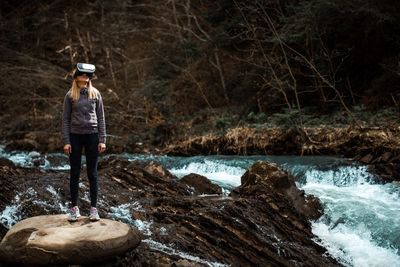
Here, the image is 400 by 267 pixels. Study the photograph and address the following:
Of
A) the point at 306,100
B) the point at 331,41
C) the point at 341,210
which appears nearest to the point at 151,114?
the point at 306,100

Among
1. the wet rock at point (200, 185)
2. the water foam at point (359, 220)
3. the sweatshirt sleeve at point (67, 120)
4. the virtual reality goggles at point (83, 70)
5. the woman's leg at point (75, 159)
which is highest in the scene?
the virtual reality goggles at point (83, 70)

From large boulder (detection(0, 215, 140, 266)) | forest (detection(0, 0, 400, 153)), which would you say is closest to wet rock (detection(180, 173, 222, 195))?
large boulder (detection(0, 215, 140, 266))

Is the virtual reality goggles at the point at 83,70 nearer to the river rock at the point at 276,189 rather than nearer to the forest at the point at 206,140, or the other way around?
the forest at the point at 206,140

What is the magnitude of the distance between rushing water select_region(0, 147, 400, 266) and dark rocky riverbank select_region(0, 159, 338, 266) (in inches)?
6.4

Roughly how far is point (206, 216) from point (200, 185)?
7.53ft

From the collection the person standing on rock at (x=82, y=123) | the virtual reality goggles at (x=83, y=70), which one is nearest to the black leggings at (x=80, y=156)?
the person standing on rock at (x=82, y=123)

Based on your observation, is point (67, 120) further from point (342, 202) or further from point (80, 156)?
point (342, 202)

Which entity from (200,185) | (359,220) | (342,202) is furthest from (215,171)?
(359,220)

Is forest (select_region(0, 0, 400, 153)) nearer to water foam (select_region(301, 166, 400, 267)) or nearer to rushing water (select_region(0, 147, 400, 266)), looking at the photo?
rushing water (select_region(0, 147, 400, 266))

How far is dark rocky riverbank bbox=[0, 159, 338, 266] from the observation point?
5.93m

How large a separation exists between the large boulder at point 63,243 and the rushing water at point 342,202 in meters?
1.09

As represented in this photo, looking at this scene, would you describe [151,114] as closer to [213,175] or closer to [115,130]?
[115,130]

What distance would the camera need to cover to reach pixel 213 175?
37.1 feet

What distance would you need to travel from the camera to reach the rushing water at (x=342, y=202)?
21.7ft
